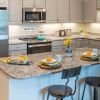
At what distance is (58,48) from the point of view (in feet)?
18.9

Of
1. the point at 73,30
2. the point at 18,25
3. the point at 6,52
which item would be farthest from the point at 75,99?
the point at 73,30

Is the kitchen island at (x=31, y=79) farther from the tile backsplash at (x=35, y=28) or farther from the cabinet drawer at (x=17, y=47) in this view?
the tile backsplash at (x=35, y=28)

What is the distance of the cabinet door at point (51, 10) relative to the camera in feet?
18.8

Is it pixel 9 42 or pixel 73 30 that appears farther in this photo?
pixel 73 30

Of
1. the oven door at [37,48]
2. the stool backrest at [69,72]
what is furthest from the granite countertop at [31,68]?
the oven door at [37,48]

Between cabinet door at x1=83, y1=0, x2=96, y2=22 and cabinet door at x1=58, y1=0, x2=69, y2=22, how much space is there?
646mm

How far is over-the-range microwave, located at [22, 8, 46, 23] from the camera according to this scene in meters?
5.34

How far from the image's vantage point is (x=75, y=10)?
6.30 metres

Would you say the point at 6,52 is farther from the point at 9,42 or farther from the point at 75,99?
the point at 75,99

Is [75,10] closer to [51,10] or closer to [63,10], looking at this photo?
[63,10]

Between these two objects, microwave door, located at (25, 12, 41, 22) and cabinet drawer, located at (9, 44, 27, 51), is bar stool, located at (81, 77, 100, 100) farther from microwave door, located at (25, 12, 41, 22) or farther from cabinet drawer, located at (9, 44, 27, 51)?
microwave door, located at (25, 12, 41, 22)

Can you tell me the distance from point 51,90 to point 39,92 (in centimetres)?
25

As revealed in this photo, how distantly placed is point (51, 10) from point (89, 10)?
4.04 feet

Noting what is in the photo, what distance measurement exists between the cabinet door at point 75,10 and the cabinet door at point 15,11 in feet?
5.48
